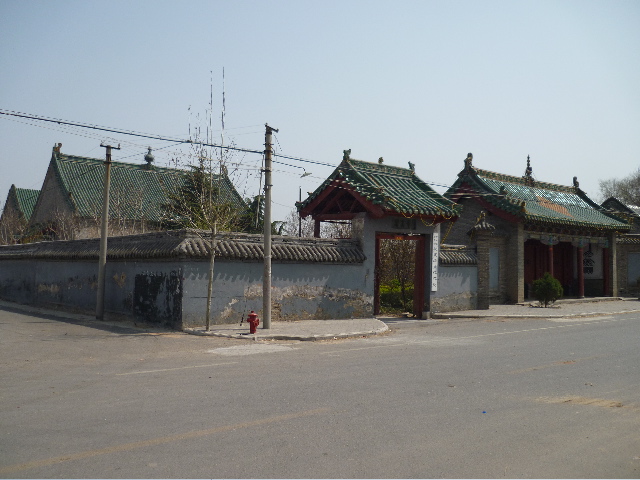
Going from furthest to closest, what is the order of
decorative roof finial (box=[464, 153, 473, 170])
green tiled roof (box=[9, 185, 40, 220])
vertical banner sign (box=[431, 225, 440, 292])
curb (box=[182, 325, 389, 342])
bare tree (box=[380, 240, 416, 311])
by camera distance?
green tiled roof (box=[9, 185, 40, 220]), decorative roof finial (box=[464, 153, 473, 170]), bare tree (box=[380, 240, 416, 311]), vertical banner sign (box=[431, 225, 440, 292]), curb (box=[182, 325, 389, 342])

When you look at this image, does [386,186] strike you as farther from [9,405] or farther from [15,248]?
[15,248]

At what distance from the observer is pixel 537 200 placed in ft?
101

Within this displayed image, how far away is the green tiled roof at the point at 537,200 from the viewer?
27.4m

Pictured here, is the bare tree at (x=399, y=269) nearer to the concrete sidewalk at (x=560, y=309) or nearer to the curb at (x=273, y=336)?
the concrete sidewalk at (x=560, y=309)

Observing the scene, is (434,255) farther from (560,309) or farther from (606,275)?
(606,275)

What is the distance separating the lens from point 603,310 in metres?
25.0

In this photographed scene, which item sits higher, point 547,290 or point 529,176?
point 529,176

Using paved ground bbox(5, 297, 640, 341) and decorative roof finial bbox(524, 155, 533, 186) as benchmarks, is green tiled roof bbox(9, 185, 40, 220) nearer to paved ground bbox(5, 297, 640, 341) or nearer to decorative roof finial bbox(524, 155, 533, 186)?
paved ground bbox(5, 297, 640, 341)

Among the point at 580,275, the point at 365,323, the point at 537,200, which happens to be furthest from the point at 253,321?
the point at 580,275

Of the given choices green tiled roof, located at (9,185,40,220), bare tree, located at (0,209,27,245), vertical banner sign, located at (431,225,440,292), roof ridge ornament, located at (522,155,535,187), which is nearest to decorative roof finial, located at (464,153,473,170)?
roof ridge ornament, located at (522,155,535,187)

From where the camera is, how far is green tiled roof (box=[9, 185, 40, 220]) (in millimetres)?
44812

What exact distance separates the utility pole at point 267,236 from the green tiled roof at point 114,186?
19.0 m

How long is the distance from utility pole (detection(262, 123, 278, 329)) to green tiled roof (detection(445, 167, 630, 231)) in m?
14.7

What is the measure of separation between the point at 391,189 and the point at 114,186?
77.7 feet
